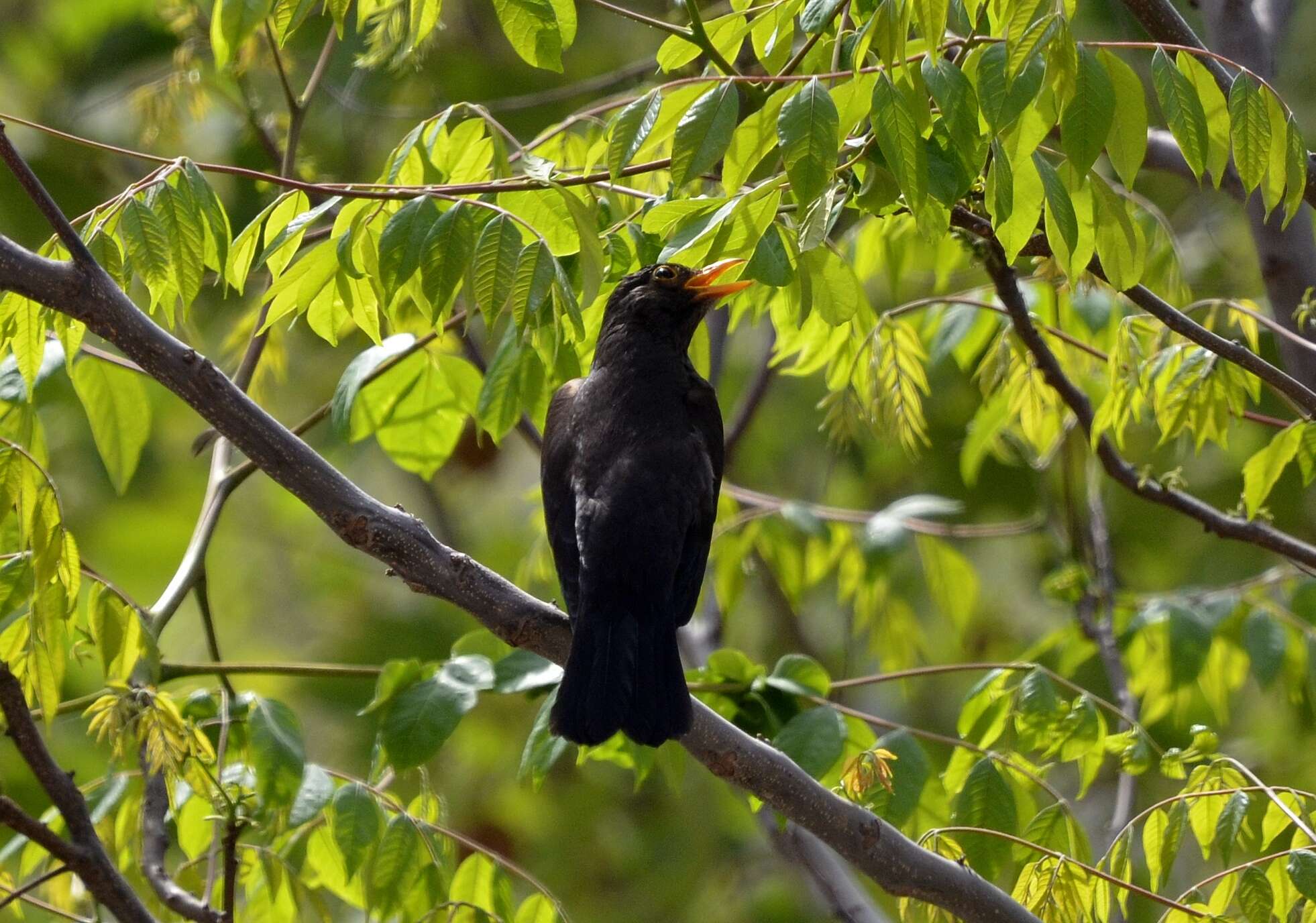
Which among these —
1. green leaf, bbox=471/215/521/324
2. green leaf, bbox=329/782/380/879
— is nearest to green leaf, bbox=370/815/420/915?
green leaf, bbox=329/782/380/879

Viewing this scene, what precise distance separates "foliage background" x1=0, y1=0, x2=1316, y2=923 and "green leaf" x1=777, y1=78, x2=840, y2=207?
392 cm

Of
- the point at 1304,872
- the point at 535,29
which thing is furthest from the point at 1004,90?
the point at 1304,872

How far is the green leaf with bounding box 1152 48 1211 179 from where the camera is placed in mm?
2510

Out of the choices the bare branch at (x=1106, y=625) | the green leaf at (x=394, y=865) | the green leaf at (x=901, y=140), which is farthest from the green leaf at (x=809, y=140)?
the bare branch at (x=1106, y=625)

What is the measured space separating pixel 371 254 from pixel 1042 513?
3.58 meters

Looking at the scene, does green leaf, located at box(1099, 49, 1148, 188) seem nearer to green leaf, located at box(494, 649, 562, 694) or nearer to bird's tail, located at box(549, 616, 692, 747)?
bird's tail, located at box(549, 616, 692, 747)

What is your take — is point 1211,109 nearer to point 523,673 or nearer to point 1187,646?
point 1187,646

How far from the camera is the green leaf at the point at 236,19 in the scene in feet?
8.66

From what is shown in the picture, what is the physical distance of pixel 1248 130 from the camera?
2.57 meters

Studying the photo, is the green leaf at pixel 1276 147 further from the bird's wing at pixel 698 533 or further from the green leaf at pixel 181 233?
the green leaf at pixel 181 233

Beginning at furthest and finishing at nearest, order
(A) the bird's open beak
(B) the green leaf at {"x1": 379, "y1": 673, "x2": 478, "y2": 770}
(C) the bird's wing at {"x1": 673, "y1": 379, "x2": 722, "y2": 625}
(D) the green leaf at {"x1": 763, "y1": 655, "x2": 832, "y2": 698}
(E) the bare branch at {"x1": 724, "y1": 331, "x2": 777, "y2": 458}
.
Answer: (E) the bare branch at {"x1": 724, "y1": 331, "x2": 777, "y2": 458}
(A) the bird's open beak
(C) the bird's wing at {"x1": 673, "y1": 379, "x2": 722, "y2": 625}
(D) the green leaf at {"x1": 763, "y1": 655, "x2": 832, "y2": 698}
(B) the green leaf at {"x1": 379, "y1": 673, "x2": 478, "y2": 770}

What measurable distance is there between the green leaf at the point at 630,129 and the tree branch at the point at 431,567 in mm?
810

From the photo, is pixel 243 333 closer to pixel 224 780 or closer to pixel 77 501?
pixel 224 780

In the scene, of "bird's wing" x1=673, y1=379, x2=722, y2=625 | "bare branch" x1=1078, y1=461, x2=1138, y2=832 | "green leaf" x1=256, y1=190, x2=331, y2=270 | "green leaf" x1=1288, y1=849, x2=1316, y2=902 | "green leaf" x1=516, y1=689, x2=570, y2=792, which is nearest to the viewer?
A: "green leaf" x1=1288, y1=849, x2=1316, y2=902
